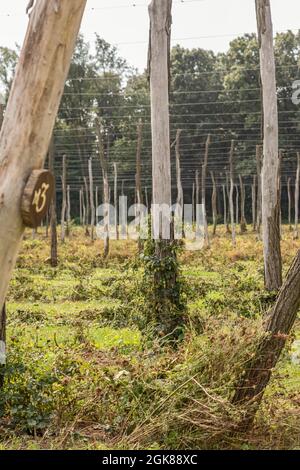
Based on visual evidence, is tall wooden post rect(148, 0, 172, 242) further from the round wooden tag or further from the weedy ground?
the round wooden tag

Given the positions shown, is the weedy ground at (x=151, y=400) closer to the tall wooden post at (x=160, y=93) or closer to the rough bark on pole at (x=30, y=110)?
the rough bark on pole at (x=30, y=110)

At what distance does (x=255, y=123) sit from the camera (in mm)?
49156

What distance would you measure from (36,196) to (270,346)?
8.72 ft

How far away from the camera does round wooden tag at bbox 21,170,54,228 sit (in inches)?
149

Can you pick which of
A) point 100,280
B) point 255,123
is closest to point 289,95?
point 255,123

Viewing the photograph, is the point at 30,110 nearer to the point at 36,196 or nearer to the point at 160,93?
the point at 36,196

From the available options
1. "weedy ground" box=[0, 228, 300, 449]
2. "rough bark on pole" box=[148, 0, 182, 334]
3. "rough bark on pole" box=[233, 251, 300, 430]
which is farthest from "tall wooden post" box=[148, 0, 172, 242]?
"rough bark on pole" box=[233, 251, 300, 430]

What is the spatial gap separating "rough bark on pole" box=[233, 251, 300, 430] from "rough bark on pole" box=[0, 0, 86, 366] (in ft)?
8.10

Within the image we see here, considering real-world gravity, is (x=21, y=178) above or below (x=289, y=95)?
below

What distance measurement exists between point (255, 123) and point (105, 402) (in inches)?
1765

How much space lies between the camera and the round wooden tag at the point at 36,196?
3.79 meters

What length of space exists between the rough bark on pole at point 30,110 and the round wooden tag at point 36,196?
4cm

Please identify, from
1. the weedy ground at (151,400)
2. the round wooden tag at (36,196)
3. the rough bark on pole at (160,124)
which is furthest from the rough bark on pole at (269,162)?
the round wooden tag at (36,196)

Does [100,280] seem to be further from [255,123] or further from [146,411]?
[255,123]
